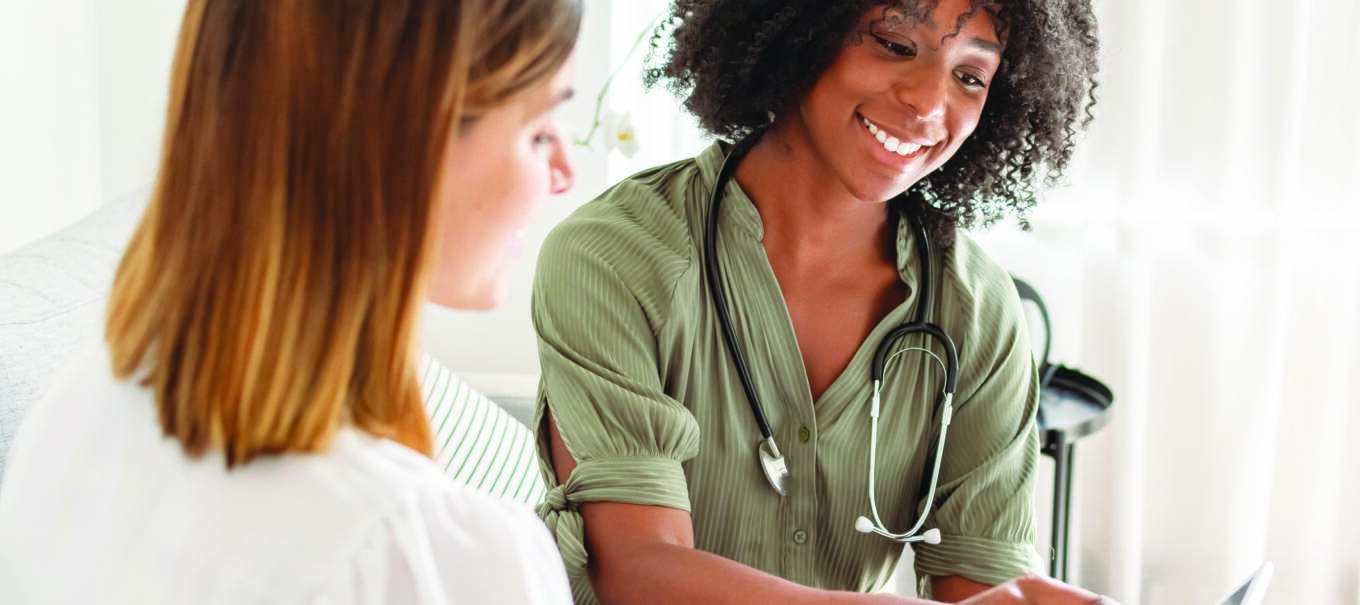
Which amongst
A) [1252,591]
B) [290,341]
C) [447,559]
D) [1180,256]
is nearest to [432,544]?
[447,559]

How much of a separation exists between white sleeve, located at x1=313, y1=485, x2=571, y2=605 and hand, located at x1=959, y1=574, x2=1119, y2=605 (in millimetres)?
503

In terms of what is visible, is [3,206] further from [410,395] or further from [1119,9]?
[1119,9]

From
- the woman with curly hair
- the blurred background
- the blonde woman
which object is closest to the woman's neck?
the woman with curly hair

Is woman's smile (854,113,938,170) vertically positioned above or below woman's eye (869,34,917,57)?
below

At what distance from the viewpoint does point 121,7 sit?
6.71ft

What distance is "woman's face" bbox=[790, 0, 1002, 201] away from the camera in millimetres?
1253

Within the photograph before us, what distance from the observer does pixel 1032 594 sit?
3.21 feet

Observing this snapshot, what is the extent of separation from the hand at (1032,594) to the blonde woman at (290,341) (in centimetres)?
50

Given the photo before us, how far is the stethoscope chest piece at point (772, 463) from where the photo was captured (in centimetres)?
125

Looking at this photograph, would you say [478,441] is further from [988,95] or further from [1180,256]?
[1180,256]

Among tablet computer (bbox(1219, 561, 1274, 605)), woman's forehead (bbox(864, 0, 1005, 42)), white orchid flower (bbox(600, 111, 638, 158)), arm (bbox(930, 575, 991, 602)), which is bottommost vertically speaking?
arm (bbox(930, 575, 991, 602))

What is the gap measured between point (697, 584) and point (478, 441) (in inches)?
26.0

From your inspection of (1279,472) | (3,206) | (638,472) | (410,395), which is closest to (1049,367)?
(1279,472)

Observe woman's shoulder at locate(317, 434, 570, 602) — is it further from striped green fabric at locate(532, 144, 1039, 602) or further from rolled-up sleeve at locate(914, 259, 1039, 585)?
rolled-up sleeve at locate(914, 259, 1039, 585)
